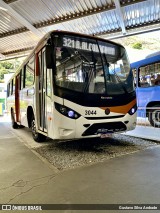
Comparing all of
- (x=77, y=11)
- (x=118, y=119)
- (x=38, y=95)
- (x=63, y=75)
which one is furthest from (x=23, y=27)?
(x=118, y=119)

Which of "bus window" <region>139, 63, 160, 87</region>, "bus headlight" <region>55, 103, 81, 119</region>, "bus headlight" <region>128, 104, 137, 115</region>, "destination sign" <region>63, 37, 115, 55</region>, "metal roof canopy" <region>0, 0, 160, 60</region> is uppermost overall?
"metal roof canopy" <region>0, 0, 160, 60</region>

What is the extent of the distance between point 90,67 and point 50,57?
3.45ft

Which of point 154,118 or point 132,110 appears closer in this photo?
point 132,110

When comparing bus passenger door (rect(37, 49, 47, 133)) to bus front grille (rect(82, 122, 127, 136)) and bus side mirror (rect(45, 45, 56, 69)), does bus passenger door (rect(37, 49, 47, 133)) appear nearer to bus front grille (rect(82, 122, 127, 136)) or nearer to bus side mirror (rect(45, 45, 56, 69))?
bus side mirror (rect(45, 45, 56, 69))

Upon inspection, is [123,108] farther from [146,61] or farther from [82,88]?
[146,61]

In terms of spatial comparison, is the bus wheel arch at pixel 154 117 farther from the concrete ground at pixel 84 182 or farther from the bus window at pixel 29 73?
the bus window at pixel 29 73

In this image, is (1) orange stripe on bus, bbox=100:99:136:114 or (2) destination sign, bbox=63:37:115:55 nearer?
(2) destination sign, bbox=63:37:115:55

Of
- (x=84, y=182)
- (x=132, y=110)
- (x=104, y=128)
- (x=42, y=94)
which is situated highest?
(x=42, y=94)

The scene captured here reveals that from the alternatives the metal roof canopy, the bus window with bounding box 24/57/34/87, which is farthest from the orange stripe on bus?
the metal roof canopy

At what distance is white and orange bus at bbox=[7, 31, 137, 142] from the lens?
5121 millimetres

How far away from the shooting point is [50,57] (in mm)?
5137

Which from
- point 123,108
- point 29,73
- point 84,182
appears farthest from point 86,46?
point 84,182

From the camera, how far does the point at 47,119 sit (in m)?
5.60

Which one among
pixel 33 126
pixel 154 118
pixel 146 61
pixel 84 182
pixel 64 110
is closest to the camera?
pixel 84 182
